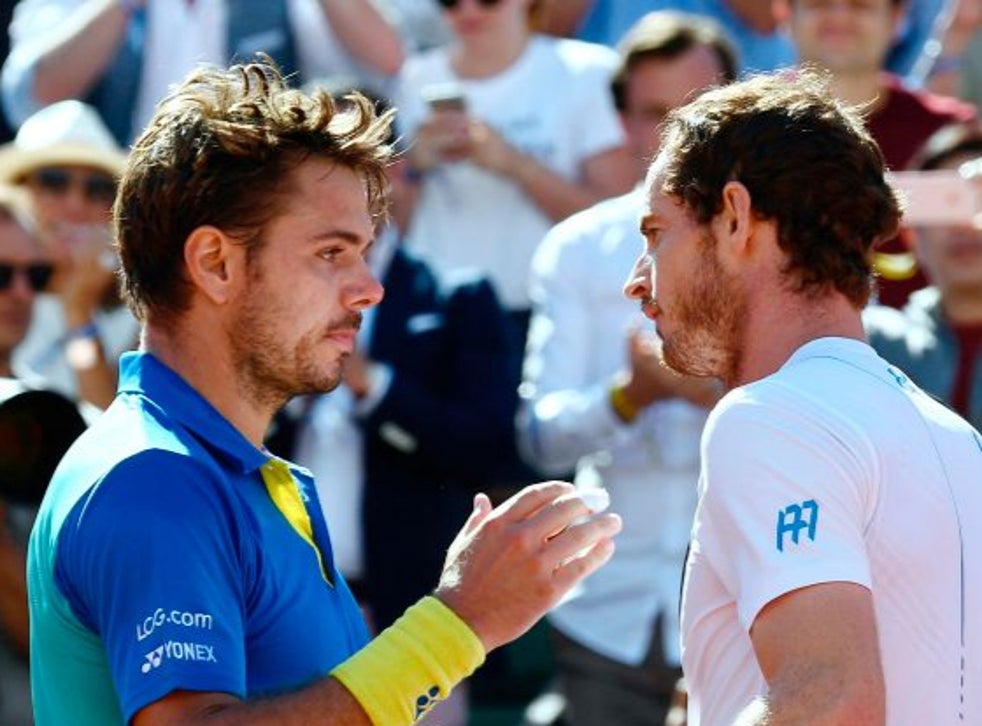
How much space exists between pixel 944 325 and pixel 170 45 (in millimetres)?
2600

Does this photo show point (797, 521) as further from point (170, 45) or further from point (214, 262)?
point (170, 45)

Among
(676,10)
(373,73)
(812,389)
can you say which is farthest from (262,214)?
(676,10)

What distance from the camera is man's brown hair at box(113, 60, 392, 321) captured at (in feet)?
9.58

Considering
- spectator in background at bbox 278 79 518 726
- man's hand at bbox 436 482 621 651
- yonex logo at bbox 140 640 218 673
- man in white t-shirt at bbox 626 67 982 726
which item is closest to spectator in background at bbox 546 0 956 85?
spectator in background at bbox 278 79 518 726

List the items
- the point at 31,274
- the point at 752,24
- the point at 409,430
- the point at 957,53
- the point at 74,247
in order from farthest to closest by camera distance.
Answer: the point at 752,24 → the point at 957,53 → the point at 74,247 → the point at 31,274 → the point at 409,430

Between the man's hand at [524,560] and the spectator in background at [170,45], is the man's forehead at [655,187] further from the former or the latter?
the spectator in background at [170,45]

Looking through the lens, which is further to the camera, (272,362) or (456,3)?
(456,3)

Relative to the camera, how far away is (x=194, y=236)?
2.93 metres

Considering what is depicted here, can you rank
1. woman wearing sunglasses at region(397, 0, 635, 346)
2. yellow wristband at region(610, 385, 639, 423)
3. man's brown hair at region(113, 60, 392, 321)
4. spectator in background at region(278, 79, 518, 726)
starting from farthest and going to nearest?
woman wearing sunglasses at region(397, 0, 635, 346), spectator in background at region(278, 79, 518, 726), yellow wristband at region(610, 385, 639, 423), man's brown hair at region(113, 60, 392, 321)

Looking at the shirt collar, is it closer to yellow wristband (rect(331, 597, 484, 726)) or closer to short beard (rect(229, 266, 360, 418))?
short beard (rect(229, 266, 360, 418))

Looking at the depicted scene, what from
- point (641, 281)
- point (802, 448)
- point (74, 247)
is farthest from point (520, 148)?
point (802, 448)

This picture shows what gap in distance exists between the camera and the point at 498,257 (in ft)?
20.5

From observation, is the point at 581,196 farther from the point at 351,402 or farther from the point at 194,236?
the point at 194,236

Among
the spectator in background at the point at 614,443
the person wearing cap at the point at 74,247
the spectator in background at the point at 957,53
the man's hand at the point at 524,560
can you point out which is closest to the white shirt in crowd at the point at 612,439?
the spectator in background at the point at 614,443
